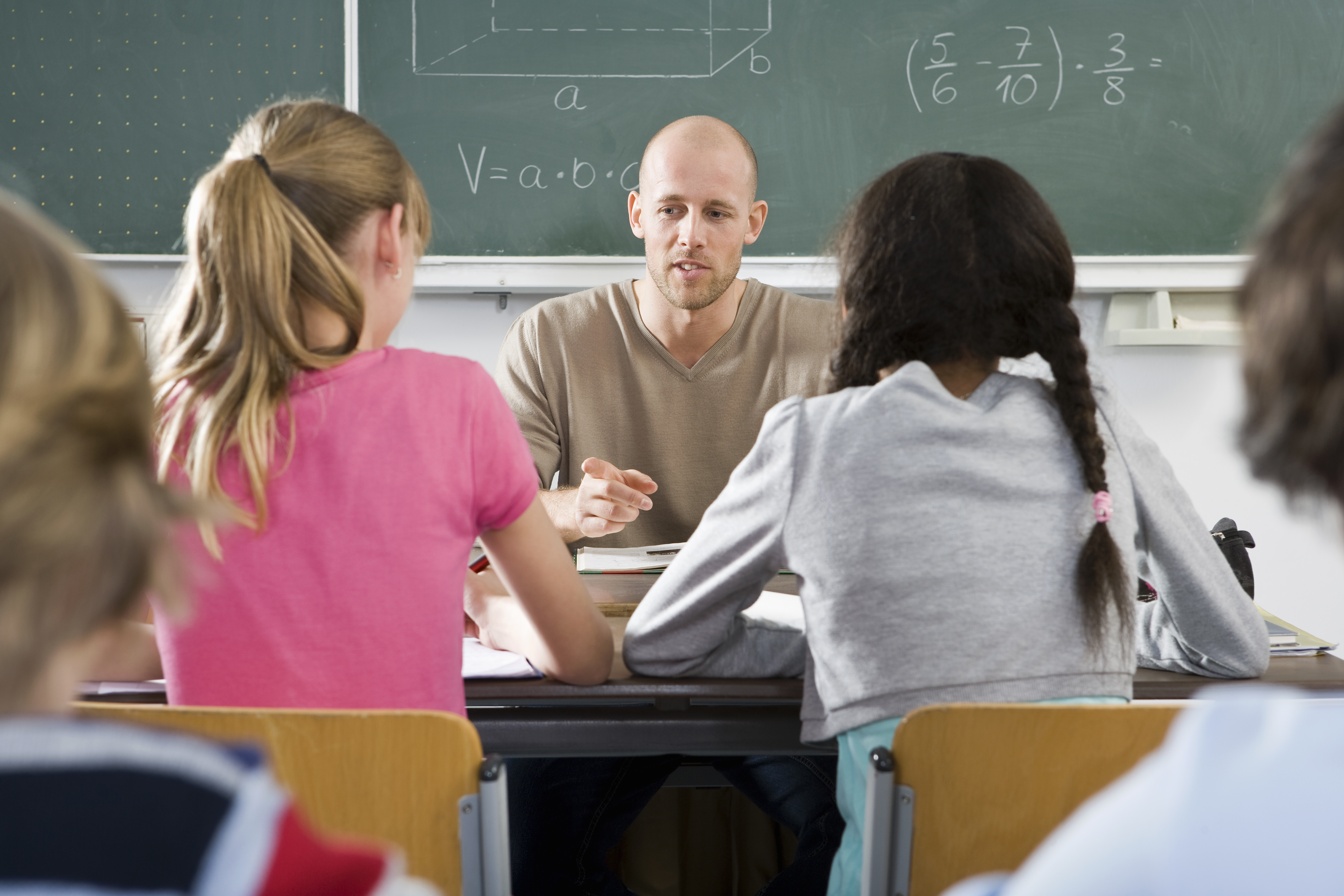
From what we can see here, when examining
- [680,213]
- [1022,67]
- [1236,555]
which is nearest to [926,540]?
[1236,555]

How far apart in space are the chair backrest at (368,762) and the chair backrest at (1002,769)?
1.31ft

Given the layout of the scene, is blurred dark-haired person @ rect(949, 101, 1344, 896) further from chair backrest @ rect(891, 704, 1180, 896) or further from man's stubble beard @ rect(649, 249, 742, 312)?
man's stubble beard @ rect(649, 249, 742, 312)

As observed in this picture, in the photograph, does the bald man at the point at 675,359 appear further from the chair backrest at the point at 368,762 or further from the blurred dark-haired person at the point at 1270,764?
the blurred dark-haired person at the point at 1270,764

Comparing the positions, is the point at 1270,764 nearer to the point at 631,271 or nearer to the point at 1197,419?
the point at 631,271

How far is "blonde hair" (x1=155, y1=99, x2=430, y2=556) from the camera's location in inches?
38.3

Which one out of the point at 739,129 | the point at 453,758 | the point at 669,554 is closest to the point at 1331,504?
the point at 453,758

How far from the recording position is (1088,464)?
1048 millimetres

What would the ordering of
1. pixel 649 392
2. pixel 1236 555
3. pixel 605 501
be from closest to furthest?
pixel 1236 555 < pixel 605 501 < pixel 649 392

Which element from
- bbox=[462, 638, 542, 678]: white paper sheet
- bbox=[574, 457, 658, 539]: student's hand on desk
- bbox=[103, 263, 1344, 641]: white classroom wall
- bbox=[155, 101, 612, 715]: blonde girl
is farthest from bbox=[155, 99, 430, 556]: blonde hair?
bbox=[103, 263, 1344, 641]: white classroom wall

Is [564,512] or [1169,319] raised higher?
[1169,319]

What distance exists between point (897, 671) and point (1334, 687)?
1.75 feet

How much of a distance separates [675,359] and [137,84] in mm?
1569

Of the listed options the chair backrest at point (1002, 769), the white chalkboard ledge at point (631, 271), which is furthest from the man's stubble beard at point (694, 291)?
the chair backrest at point (1002, 769)

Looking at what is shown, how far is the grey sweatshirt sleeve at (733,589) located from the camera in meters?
1.07
